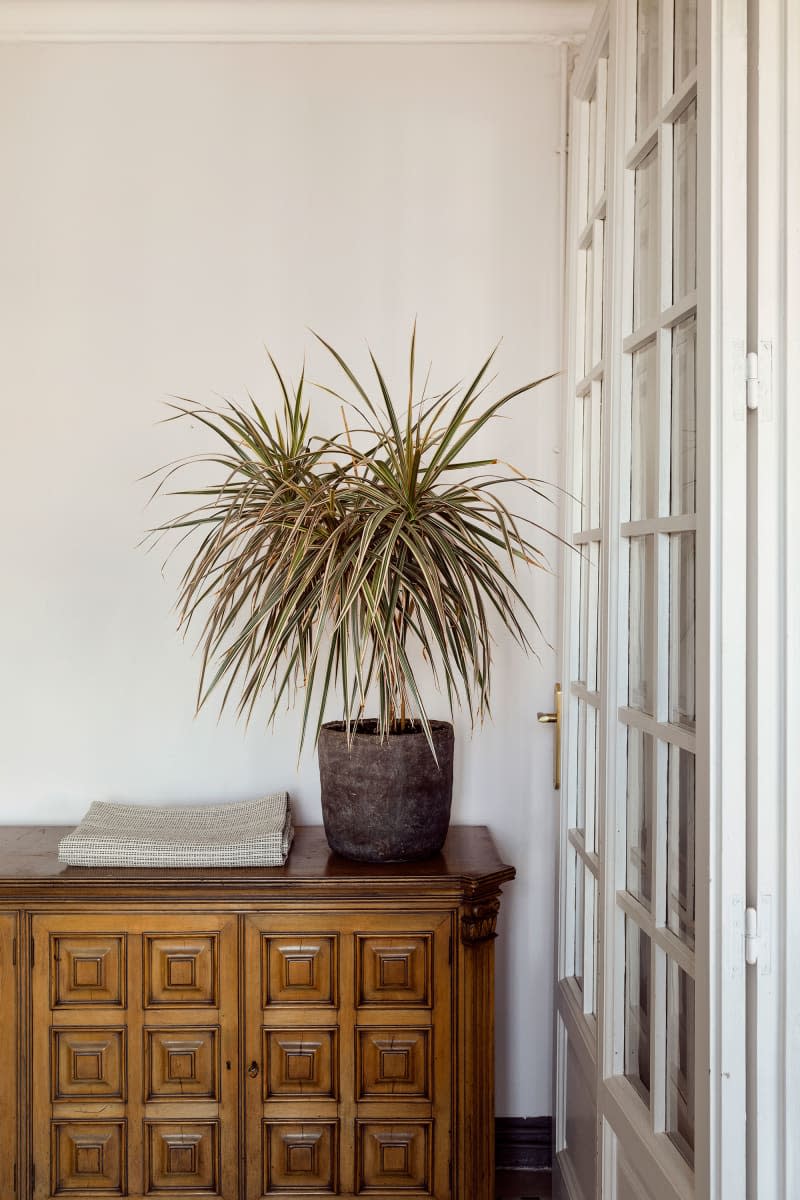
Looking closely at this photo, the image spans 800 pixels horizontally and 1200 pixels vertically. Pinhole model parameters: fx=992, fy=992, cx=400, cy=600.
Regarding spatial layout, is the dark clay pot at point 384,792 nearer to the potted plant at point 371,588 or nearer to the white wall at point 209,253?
the potted plant at point 371,588

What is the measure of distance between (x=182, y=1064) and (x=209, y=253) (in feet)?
6.22

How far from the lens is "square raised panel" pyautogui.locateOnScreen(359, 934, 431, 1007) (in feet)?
6.64

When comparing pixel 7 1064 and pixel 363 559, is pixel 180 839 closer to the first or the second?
pixel 7 1064

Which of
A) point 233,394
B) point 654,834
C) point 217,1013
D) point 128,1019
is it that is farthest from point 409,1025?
point 233,394

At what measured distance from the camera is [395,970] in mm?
2023

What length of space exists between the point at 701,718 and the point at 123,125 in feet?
6.99

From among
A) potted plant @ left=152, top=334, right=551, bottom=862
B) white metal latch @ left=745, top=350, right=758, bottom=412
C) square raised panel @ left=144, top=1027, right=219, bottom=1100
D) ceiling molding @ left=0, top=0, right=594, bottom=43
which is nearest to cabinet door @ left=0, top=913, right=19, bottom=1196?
square raised panel @ left=144, top=1027, right=219, bottom=1100

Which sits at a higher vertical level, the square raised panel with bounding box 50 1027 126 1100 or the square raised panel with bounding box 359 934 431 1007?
the square raised panel with bounding box 359 934 431 1007

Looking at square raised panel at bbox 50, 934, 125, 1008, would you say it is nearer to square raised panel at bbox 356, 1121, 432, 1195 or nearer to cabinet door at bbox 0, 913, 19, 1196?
cabinet door at bbox 0, 913, 19, 1196

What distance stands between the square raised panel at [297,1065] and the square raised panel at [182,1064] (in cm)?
11

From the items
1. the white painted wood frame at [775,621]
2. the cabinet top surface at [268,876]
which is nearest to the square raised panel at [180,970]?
the cabinet top surface at [268,876]

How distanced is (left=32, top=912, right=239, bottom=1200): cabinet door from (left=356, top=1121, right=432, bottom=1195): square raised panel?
10.6 inches

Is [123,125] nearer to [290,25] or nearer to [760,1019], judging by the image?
[290,25]

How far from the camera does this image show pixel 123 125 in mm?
2521
